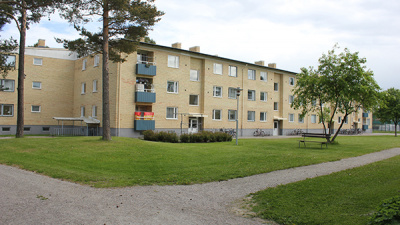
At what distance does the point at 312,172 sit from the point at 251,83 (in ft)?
103

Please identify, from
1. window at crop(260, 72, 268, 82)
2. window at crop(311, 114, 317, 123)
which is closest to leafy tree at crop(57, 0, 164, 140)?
window at crop(260, 72, 268, 82)

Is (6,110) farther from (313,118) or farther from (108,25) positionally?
(313,118)

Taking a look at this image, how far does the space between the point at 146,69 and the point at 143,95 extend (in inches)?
101

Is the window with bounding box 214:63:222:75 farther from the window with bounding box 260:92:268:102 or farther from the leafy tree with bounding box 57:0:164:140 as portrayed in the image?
the leafy tree with bounding box 57:0:164:140

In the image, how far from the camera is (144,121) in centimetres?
3039

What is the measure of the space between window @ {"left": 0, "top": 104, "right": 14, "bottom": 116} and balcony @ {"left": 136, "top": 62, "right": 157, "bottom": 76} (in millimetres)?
15751

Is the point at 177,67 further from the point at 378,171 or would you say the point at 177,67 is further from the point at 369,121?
the point at 369,121

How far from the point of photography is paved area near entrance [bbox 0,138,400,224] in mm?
5883

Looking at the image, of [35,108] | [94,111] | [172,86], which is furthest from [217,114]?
[35,108]

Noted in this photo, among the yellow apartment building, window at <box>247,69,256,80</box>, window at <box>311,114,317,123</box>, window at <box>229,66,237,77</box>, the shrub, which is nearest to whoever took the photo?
the shrub

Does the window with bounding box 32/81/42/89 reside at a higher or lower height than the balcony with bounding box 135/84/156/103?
higher

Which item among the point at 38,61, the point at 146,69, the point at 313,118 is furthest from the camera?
the point at 313,118

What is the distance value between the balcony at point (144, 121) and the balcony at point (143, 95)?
4.25 feet

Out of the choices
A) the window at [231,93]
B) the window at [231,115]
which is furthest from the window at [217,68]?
the window at [231,115]
